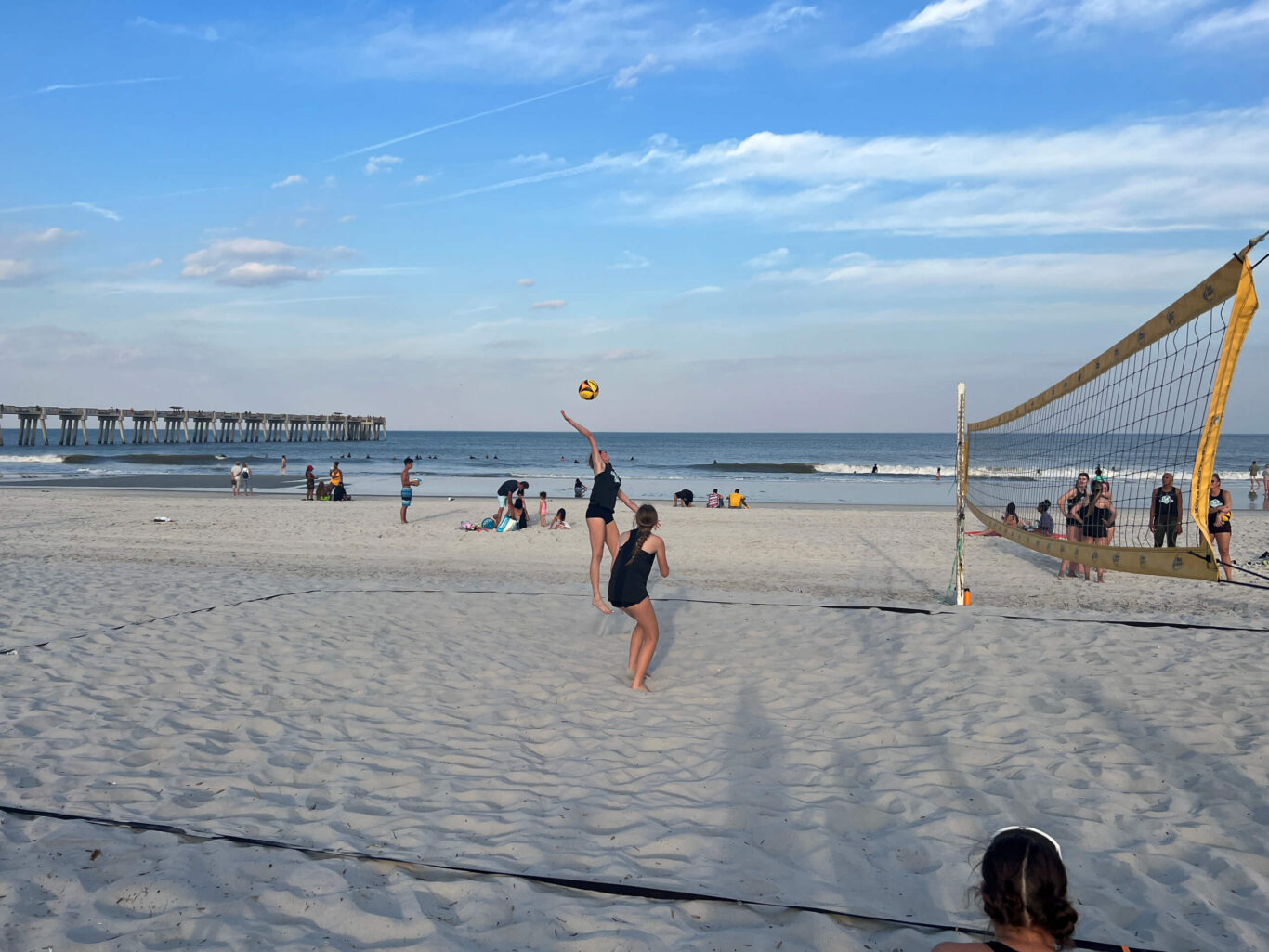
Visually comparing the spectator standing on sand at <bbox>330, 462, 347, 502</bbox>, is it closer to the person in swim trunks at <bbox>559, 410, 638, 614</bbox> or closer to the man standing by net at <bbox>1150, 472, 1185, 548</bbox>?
the person in swim trunks at <bbox>559, 410, 638, 614</bbox>

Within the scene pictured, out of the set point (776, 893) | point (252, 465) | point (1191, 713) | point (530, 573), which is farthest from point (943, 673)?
point (252, 465)

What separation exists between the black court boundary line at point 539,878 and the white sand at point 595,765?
43 millimetres

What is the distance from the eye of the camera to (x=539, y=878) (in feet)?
10.5

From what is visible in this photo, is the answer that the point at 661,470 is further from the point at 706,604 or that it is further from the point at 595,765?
the point at 595,765

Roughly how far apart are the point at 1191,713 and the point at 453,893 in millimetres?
4530

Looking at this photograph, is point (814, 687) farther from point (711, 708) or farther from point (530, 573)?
point (530, 573)

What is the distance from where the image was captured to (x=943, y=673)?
6047 millimetres

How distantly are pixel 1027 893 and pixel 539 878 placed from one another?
194 centimetres

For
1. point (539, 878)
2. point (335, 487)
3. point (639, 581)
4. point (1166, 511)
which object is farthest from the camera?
point (335, 487)

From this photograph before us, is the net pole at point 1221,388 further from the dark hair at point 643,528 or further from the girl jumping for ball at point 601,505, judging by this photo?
the girl jumping for ball at point 601,505

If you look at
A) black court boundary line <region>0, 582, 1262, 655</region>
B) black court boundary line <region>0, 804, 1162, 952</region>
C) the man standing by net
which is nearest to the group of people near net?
the man standing by net

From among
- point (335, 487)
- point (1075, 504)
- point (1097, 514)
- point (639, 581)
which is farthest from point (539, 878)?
point (335, 487)

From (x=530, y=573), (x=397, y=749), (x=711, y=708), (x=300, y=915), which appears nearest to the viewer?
(x=300, y=915)

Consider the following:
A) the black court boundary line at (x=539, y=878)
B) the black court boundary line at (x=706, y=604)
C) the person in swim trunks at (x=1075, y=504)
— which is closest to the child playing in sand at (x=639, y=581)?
the black court boundary line at (x=539, y=878)
